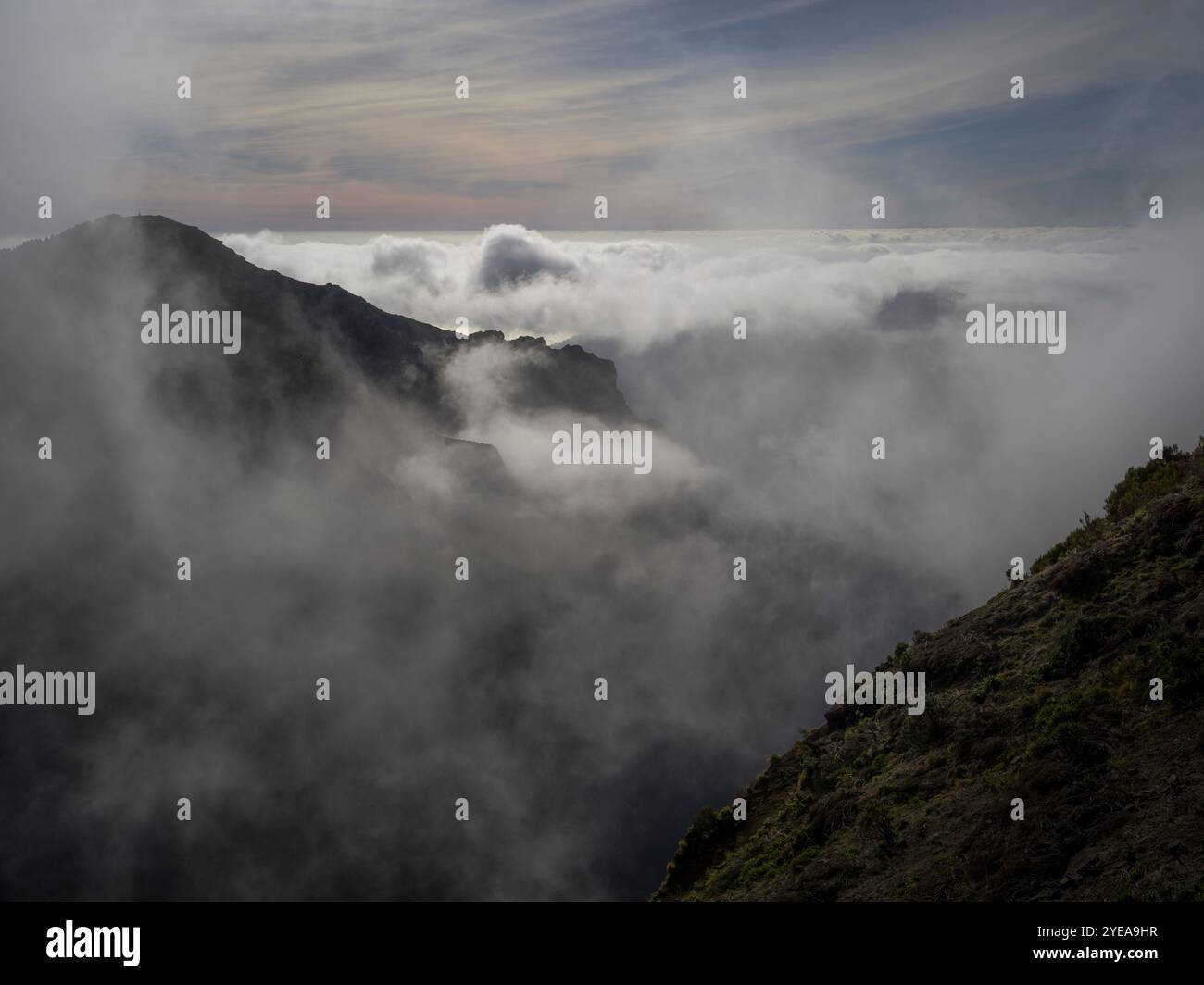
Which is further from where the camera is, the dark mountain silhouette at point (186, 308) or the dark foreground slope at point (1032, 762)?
the dark mountain silhouette at point (186, 308)

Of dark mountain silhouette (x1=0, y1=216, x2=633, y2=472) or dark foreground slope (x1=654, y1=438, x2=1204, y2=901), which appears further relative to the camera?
dark mountain silhouette (x1=0, y1=216, x2=633, y2=472)

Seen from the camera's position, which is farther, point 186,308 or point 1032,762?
point 186,308

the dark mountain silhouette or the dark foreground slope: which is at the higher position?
the dark mountain silhouette

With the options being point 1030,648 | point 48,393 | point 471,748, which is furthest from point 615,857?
point 48,393

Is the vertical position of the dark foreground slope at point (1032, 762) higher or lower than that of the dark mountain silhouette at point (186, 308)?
lower

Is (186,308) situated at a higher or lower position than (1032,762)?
higher

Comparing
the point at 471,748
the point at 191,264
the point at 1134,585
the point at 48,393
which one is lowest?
the point at 471,748

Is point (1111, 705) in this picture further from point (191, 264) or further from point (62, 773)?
point (191, 264)
